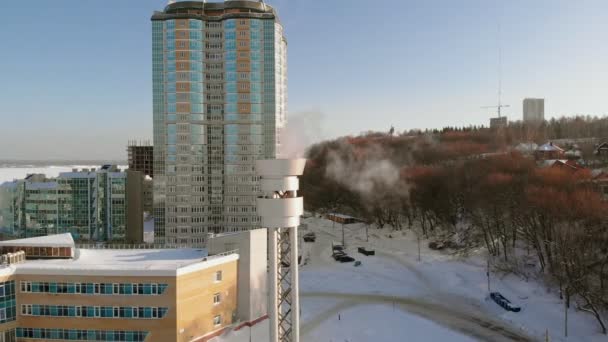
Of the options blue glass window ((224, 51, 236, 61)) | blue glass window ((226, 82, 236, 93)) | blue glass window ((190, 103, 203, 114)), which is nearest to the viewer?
blue glass window ((190, 103, 203, 114))

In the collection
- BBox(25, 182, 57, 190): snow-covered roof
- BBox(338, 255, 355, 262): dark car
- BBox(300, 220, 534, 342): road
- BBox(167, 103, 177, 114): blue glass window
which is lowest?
BBox(300, 220, 534, 342): road

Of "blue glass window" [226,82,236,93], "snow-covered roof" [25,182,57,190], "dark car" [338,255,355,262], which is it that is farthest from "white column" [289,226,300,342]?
"snow-covered roof" [25,182,57,190]

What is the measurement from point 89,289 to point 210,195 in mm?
39325

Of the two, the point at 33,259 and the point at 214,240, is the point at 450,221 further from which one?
the point at 33,259

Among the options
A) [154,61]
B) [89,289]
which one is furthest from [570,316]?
[154,61]

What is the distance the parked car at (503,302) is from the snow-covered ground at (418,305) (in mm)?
498

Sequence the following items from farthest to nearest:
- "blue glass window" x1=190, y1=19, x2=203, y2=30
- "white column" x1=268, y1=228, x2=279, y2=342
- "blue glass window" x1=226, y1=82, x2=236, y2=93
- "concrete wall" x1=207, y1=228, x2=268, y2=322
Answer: "blue glass window" x1=226, y1=82, x2=236, y2=93
"blue glass window" x1=190, y1=19, x2=203, y2=30
"concrete wall" x1=207, y1=228, x2=268, y2=322
"white column" x1=268, y1=228, x2=279, y2=342

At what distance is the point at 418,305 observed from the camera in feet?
151

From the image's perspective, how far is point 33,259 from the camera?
3547cm

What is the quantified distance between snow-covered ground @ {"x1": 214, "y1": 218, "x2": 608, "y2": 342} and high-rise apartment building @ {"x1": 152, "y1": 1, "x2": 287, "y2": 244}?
16.7 metres

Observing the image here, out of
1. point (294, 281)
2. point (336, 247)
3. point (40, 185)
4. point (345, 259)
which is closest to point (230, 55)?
point (336, 247)

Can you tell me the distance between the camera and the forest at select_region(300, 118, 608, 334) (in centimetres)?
4534

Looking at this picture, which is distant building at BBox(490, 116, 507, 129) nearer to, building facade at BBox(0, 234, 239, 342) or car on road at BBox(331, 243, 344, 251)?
car on road at BBox(331, 243, 344, 251)

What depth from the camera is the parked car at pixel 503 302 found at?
43281 mm
